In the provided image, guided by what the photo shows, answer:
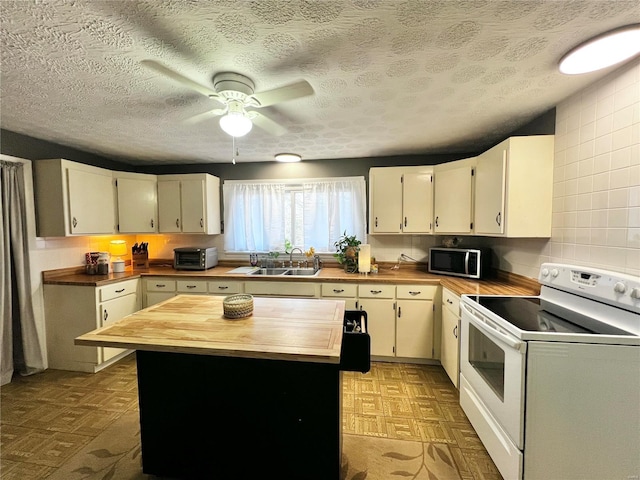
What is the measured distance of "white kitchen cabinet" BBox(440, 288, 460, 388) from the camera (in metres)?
2.14

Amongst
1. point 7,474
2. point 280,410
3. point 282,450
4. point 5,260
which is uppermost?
point 5,260

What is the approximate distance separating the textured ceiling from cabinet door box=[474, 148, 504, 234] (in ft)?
1.03

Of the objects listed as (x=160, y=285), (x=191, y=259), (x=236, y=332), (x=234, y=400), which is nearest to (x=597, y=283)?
(x=236, y=332)

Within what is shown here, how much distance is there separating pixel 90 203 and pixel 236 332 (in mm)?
2705

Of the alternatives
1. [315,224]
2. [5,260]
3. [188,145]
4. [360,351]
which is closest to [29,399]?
[5,260]

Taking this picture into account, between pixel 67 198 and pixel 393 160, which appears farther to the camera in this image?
pixel 393 160

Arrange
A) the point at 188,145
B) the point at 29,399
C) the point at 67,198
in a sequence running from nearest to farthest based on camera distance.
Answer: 1. the point at 29,399
2. the point at 67,198
3. the point at 188,145

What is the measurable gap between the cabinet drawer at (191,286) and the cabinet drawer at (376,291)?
1761 millimetres

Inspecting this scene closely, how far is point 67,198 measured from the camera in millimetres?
2551

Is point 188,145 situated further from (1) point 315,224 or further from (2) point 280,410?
(2) point 280,410

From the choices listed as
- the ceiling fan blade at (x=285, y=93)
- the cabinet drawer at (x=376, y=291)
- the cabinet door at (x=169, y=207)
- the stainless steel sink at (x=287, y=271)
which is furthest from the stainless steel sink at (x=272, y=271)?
the ceiling fan blade at (x=285, y=93)

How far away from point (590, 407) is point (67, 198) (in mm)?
4195

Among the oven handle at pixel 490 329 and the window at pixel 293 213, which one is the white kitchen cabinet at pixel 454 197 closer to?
the window at pixel 293 213

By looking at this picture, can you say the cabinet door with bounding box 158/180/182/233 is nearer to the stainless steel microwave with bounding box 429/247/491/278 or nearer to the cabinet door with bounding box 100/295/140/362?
the cabinet door with bounding box 100/295/140/362
